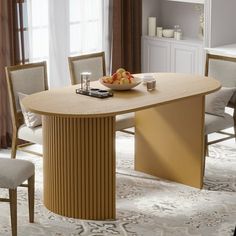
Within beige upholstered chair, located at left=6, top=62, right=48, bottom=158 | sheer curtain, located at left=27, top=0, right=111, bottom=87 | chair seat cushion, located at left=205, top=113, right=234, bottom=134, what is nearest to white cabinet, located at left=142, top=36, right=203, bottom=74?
sheer curtain, located at left=27, top=0, right=111, bottom=87

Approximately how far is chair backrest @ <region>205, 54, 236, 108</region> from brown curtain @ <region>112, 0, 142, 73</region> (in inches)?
55.9

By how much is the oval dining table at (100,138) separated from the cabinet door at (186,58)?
166cm

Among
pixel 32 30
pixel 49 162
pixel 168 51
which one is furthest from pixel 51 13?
pixel 49 162

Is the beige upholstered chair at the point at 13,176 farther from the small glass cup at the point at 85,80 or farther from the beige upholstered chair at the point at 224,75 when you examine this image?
the beige upholstered chair at the point at 224,75

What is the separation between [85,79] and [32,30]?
1.49m

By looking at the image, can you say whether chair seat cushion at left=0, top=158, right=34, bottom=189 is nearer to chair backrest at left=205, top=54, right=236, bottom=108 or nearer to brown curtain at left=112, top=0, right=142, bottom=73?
chair backrest at left=205, top=54, right=236, bottom=108

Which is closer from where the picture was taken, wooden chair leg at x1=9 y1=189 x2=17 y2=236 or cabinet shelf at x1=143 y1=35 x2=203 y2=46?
wooden chair leg at x1=9 y1=189 x2=17 y2=236

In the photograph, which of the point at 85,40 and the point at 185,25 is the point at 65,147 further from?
the point at 185,25

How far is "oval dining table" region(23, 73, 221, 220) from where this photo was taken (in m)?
4.80

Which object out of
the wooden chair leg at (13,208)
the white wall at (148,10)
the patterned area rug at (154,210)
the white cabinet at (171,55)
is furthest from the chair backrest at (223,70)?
the wooden chair leg at (13,208)

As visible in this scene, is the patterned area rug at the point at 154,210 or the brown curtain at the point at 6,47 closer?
the patterned area rug at the point at 154,210

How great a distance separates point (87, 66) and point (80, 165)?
1656 mm

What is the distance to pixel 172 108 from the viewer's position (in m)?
5.62

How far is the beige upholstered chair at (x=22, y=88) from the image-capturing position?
220 inches
